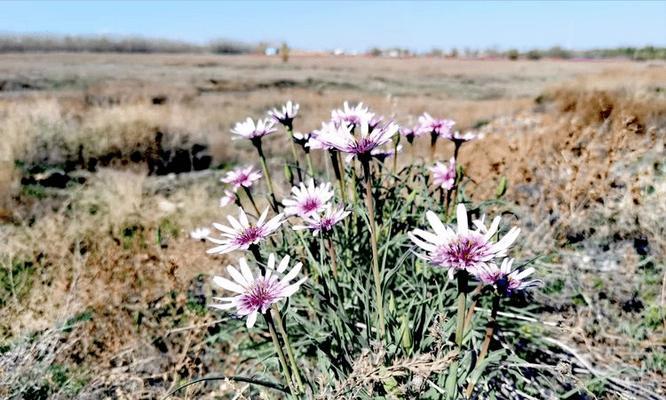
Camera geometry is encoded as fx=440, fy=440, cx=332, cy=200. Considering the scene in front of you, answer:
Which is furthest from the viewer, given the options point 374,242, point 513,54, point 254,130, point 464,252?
point 513,54

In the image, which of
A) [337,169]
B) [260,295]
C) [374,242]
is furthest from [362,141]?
[337,169]

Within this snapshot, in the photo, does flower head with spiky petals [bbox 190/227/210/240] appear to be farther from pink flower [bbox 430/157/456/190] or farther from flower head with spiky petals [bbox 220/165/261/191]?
pink flower [bbox 430/157/456/190]

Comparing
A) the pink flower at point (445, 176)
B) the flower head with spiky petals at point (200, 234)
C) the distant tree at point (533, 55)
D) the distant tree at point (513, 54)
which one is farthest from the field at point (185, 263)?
the distant tree at point (533, 55)

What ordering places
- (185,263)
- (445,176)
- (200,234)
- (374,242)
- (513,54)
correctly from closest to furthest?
(374,242) → (445,176) → (185,263) → (200,234) → (513,54)

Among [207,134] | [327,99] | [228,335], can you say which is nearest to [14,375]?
[228,335]

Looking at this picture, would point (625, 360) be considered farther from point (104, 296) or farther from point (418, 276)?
point (104, 296)

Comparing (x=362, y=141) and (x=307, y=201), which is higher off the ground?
(x=362, y=141)

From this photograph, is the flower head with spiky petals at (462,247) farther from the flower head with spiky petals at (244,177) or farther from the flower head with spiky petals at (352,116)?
the flower head with spiky petals at (244,177)

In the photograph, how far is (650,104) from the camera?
8.88m

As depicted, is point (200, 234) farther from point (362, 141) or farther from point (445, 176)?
point (362, 141)

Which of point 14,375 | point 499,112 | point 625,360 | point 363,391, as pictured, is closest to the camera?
point 363,391

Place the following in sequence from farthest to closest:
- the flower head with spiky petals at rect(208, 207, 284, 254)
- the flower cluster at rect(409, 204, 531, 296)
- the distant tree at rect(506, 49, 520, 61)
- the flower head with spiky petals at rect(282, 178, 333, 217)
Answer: the distant tree at rect(506, 49, 520, 61) → the flower head with spiky petals at rect(282, 178, 333, 217) → the flower head with spiky petals at rect(208, 207, 284, 254) → the flower cluster at rect(409, 204, 531, 296)

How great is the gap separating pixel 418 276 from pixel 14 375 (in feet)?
6.46

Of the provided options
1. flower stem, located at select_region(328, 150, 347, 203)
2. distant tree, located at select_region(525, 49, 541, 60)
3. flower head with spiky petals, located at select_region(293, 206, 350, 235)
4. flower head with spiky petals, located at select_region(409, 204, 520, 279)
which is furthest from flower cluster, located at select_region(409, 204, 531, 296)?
distant tree, located at select_region(525, 49, 541, 60)
